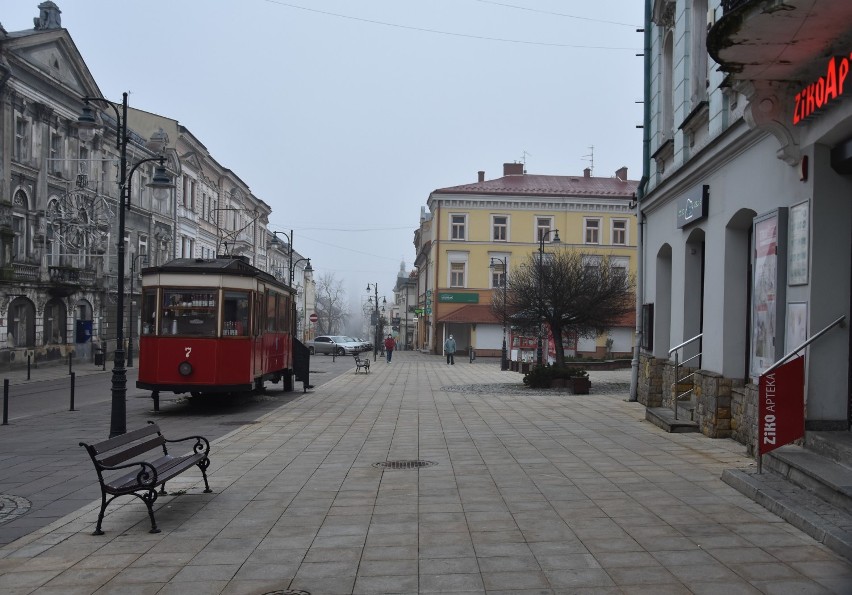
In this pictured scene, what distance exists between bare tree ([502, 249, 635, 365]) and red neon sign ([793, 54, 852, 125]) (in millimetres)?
17351

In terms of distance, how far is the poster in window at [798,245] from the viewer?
916 centimetres

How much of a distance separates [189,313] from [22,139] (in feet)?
77.1

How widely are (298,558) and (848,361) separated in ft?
21.6

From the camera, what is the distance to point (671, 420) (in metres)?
13.2

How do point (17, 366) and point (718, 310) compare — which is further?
point (17, 366)

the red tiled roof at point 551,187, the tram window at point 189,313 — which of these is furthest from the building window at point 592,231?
the tram window at point 189,313

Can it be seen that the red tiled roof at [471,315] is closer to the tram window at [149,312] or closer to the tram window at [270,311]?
the tram window at [270,311]

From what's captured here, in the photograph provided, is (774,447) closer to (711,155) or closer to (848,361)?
(848,361)

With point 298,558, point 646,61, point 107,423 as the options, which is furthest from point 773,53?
point 107,423

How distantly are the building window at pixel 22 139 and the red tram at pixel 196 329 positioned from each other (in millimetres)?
21978

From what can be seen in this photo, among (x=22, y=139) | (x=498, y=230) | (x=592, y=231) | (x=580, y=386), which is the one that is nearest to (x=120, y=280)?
(x=580, y=386)

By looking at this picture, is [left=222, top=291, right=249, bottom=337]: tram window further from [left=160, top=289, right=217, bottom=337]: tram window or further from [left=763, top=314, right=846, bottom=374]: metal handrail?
[left=763, top=314, right=846, bottom=374]: metal handrail

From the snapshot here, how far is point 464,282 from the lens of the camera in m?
61.4

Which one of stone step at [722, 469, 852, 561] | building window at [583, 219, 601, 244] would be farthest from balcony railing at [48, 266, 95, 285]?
building window at [583, 219, 601, 244]
